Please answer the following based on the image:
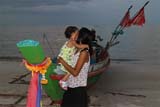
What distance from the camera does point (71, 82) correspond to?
18.2 ft

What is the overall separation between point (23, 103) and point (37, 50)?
13.0ft

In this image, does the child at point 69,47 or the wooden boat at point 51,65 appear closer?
the wooden boat at point 51,65

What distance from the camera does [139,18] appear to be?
1417 centimetres

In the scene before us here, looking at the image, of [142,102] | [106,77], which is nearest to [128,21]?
[106,77]

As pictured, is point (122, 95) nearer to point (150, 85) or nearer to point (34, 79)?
point (150, 85)

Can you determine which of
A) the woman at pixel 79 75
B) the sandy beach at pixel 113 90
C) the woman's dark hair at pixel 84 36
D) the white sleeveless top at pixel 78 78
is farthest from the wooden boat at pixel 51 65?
the sandy beach at pixel 113 90

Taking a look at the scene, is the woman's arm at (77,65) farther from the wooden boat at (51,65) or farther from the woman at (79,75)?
the wooden boat at (51,65)

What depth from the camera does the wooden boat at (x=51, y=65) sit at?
17.4 feet

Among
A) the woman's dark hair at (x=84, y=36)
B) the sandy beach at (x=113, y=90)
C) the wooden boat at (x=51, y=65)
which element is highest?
the woman's dark hair at (x=84, y=36)

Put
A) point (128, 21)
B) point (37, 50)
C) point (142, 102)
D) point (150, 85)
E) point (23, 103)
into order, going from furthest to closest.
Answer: point (128, 21) → point (150, 85) → point (142, 102) → point (23, 103) → point (37, 50)

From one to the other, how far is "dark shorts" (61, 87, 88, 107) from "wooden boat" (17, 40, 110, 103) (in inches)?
21.3

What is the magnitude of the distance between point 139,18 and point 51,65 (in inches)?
255

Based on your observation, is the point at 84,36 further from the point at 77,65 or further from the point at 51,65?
the point at 51,65

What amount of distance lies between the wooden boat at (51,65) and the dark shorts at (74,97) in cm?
54
